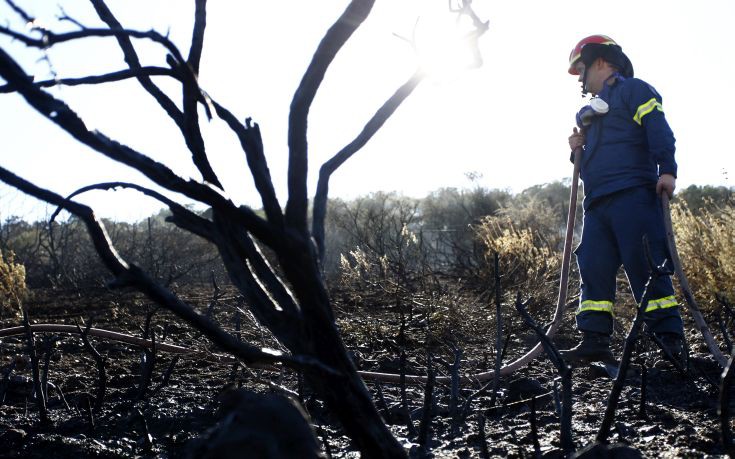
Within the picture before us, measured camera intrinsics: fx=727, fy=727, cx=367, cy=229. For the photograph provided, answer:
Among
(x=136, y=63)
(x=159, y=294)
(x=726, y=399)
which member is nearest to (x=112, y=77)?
(x=136, y=63)

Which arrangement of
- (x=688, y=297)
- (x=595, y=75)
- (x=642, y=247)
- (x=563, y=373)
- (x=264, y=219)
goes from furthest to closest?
(x=595, y=75) < (x=642, y=247) < (x=688, y=297) < (x=563, y=373) < (x=264, y=219)

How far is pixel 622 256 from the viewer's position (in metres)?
4.30

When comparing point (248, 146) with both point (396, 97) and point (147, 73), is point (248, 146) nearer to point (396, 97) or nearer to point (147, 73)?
point (147, 73)

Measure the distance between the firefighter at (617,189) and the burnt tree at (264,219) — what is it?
2.71 metres

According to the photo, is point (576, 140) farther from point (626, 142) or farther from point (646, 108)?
point (646, 108)

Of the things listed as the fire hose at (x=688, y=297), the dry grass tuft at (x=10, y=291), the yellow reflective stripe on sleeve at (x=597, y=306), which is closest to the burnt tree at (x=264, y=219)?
the fire hose at (x=688, y=297)

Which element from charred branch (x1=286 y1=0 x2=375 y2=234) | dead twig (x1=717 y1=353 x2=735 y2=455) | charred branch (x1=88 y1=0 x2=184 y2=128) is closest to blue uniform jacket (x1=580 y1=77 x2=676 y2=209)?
dead twig (x1=717 y1=353 x2=735 y2=455)

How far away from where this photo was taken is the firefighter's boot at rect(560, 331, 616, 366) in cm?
405

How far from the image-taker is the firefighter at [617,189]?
4.13 m

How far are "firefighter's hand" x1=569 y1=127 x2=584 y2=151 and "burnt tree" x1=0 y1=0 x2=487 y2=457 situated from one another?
3240mm

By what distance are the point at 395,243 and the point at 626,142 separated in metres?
4.25

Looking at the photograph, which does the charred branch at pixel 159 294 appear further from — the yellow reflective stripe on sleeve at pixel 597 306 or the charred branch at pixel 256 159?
the yellow reflective stripe on sleeve at pixel 597 306

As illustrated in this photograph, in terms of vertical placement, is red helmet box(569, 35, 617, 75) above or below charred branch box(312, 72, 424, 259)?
above

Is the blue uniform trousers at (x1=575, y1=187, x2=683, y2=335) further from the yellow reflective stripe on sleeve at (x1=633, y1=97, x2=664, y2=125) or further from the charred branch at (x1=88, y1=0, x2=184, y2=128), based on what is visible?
the charred branch at (x1=88, y1=0, x2=184, y2=128)
